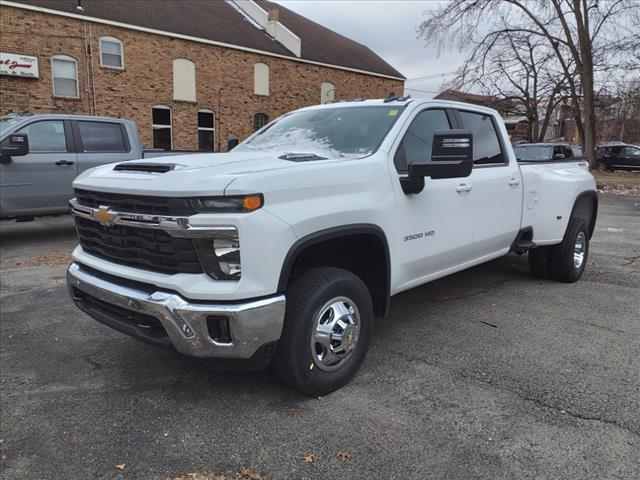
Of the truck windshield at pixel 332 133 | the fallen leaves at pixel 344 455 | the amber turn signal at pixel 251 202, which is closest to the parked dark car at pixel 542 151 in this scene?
the truck windshield at pixel 332 133

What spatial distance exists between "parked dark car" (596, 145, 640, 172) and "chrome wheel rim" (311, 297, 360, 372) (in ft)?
105

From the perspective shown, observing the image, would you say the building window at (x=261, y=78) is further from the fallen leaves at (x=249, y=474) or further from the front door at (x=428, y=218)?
the fallen leaves at (x=249, y=474)

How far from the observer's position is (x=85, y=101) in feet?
62.8

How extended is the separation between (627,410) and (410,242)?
1655mm

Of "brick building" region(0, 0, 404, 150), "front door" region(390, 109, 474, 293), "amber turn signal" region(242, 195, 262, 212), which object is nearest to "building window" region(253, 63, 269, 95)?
"brick building" region(0, 0, 404, 150)

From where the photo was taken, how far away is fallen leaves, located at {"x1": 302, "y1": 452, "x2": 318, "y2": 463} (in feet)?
8.70

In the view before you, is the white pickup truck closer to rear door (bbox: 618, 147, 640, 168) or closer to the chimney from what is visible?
the chimney

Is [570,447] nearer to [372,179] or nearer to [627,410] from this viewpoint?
[627,410]

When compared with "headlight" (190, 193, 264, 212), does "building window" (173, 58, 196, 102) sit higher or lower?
higher

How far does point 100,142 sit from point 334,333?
23.2 ft

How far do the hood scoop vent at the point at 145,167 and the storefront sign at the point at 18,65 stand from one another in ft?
56.7

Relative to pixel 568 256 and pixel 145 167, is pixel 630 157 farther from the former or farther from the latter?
pixel 145 167

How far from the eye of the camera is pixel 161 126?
21.4 meters

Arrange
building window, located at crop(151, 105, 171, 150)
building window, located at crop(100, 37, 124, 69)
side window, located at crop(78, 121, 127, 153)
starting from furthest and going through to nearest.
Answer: building window, located at crop(151, 105, 171, 150) → building window, located at crop(100, 37, 124, 69) → side window, located at crop(78, 121, 127, 153)
